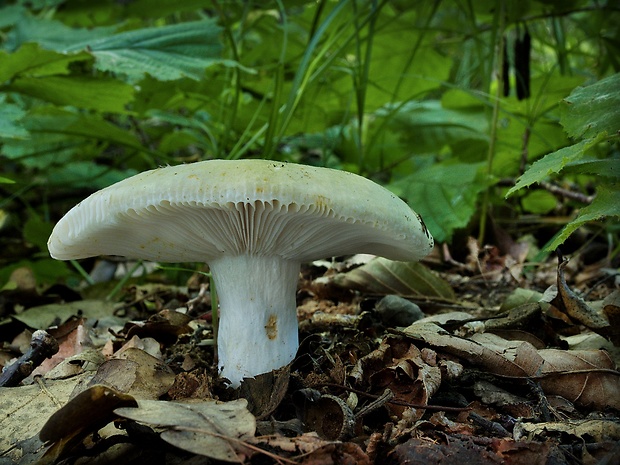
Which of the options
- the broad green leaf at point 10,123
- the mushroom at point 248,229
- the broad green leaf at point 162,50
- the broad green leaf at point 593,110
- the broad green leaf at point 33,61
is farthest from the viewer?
the broad green leaf at point 162,50

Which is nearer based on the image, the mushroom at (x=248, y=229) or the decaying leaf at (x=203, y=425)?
the decaying leaf at (x=203, y=425)

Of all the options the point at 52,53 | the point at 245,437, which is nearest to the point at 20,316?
the point at 52,53

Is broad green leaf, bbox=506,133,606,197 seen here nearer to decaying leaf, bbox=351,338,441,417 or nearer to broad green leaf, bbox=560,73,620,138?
broad green leaf, bbox=560,73,620,138

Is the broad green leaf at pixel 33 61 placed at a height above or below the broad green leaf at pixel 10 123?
above

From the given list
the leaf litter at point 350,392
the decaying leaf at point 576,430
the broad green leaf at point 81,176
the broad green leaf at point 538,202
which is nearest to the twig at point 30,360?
the leaf litter at point 350,392

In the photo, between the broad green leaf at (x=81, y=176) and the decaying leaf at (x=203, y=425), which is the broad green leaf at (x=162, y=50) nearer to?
the broad green leaf at (x=81, y=176)

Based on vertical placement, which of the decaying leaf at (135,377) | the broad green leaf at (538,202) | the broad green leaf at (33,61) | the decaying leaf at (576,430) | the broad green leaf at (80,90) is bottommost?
the broad green leaf at (538,202)

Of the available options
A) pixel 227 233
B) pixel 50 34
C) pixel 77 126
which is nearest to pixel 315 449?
pixel 227 233
